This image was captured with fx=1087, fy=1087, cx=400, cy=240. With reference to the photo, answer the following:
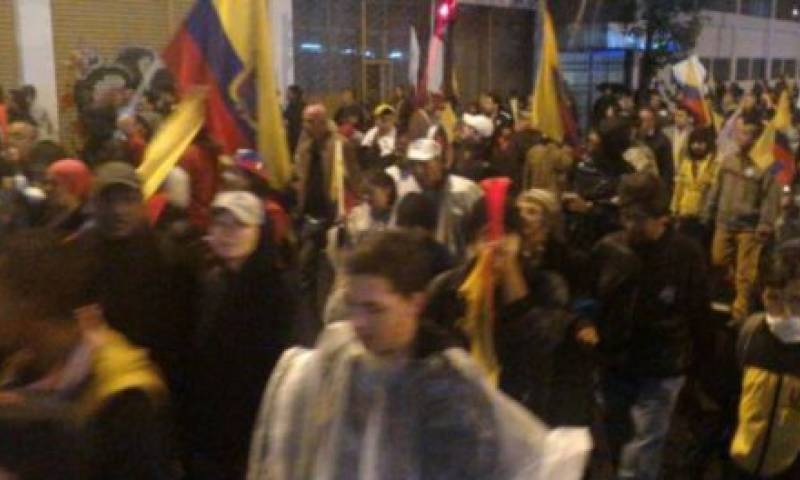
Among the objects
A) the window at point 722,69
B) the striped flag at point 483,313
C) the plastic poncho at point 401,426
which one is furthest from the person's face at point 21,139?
the window at point 722,69

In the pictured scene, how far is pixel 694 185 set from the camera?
28.8ft

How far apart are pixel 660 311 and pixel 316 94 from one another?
615 inches

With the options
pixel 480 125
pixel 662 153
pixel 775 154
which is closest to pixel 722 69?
pixel 662 153

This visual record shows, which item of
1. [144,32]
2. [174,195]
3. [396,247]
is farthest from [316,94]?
[396,247]

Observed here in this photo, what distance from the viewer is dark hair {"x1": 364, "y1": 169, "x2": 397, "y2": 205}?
6.29m

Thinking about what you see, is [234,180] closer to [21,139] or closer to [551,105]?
[21,139]

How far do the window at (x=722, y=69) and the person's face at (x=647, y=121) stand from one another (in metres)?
27.0

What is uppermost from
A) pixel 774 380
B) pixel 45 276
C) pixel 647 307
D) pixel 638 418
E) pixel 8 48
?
pixel 8 48

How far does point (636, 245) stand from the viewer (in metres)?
4.78

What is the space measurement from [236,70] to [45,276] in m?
3.28

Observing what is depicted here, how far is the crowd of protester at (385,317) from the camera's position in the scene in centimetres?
250

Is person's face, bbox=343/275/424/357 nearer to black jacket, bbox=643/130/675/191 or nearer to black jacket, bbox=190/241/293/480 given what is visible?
black jacket, bbox=190/241/293/480

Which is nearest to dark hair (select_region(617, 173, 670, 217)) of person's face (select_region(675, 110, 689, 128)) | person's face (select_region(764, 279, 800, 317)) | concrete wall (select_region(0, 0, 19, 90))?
person's face (select_region(764, 279, 800, 317))

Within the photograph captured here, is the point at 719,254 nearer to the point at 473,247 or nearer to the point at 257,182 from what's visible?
the point at 257,182
